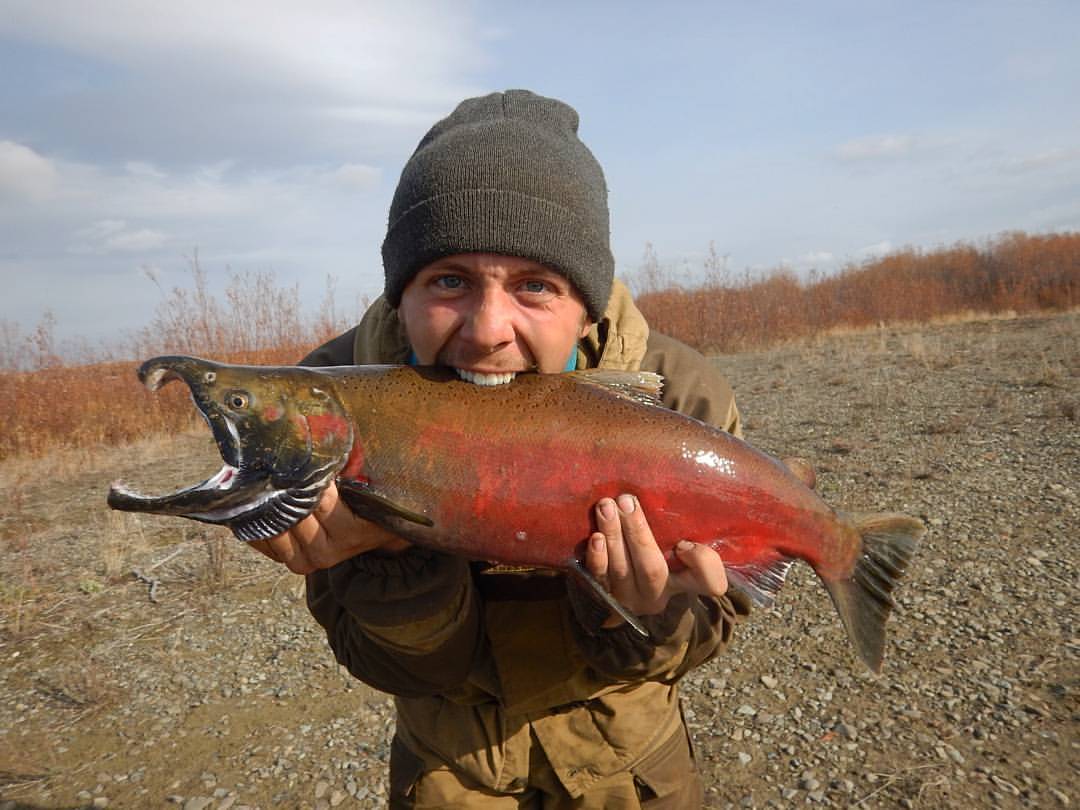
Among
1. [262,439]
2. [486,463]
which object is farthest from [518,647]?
[262,439]

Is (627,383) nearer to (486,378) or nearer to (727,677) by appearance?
(486,378)

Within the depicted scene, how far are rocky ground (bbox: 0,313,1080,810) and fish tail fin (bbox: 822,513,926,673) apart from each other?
5.04 feet

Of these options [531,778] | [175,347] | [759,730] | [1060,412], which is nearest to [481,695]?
[531,778]

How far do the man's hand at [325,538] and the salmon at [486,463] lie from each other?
1.6 inches

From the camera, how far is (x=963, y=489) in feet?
21.6

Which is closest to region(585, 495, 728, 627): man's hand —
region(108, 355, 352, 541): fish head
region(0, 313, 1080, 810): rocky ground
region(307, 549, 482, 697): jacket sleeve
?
region(307, 549, 482, 697): jacket sleeve

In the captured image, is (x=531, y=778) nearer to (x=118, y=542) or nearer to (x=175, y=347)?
(x=118, y=542)

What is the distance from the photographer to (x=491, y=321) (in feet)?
5.88

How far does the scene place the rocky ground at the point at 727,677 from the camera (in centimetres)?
337

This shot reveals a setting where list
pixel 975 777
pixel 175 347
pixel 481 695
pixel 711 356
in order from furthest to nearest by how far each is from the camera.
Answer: pixel 711 356 → pixel 175 347 → pixel 975 777 → pixel 481 695

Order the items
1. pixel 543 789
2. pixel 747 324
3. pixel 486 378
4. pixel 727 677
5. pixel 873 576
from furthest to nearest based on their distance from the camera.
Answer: pixel 747 324
pixel 727 677
pixel 543 789
pixel 873 576
pixel 486 378

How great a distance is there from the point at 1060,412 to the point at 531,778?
30.8 feet

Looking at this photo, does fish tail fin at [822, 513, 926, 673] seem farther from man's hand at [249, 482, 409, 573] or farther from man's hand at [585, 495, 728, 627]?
man's hand at [249, 482, 409, 573]

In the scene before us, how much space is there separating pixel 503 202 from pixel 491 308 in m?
0.34
